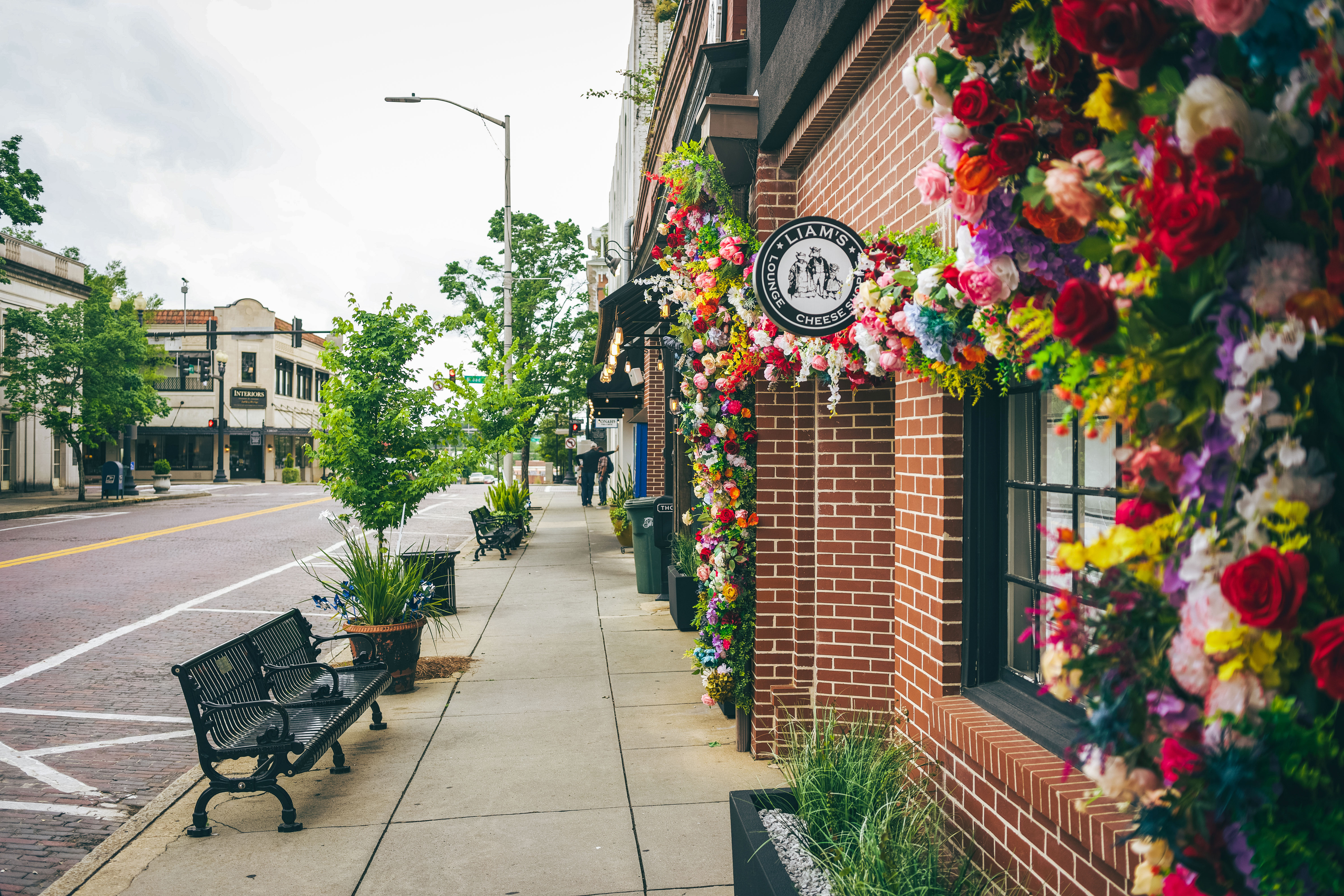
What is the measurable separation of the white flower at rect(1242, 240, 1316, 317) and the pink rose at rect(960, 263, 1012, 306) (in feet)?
1.98

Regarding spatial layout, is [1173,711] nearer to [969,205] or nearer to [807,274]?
[969,205]

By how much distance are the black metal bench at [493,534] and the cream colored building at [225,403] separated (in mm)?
40911

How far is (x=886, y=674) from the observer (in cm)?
504

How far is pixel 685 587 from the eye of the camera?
910cm

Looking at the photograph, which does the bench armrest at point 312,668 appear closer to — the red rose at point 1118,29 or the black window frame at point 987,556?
the black window frame at point 987,556

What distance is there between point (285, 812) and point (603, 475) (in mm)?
23404

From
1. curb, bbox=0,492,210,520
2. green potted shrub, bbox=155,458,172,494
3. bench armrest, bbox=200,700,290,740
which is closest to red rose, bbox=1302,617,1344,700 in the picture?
bench armrest, bbox=200,700,290,740

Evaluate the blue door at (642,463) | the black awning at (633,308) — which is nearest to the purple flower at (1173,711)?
the black awning at (633,308)

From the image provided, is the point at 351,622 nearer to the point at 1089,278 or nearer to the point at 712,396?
the point at 712,396

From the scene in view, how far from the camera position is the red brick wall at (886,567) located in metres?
3.02

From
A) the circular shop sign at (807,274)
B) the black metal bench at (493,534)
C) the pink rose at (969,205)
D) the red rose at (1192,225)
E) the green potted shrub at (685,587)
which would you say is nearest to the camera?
the red rose at (1192,225)

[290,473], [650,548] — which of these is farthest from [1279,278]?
[290,473]

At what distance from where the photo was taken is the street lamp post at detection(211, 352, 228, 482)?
45.3 metres

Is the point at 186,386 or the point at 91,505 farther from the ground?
the point at 186,386
